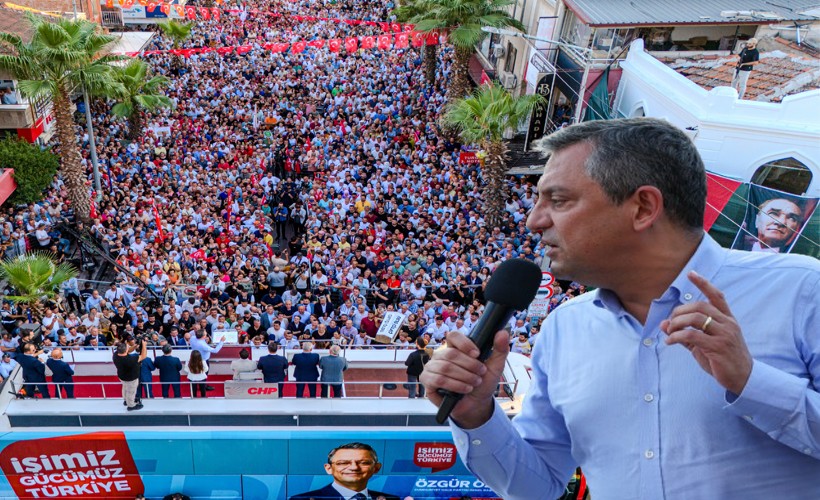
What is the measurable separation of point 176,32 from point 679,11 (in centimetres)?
2289

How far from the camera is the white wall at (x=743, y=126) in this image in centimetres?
1325

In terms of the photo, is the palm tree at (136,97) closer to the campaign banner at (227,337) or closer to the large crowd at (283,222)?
the large crowd at (283,222)

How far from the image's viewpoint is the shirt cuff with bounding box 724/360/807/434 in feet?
4.82

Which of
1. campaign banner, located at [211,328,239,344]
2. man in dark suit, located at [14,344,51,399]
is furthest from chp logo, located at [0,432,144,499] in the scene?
campaign banner, located at [211,328,239,344]

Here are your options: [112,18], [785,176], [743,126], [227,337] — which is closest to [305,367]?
[227,337]

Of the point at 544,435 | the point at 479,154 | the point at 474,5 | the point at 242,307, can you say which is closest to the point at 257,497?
the point at 242,307

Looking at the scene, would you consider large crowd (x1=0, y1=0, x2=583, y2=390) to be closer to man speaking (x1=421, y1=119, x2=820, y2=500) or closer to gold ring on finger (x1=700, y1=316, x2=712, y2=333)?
man speaking (x1=421, y1=119, x2=820, y2=500)

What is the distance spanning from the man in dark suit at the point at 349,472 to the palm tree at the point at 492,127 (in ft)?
32.0

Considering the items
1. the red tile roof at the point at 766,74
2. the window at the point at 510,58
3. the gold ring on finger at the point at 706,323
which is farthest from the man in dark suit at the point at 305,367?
the window at the point at 510,58

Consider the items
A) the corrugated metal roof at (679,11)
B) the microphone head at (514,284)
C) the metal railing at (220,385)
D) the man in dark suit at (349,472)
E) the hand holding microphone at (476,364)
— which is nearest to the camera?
the hand holding microphone at (476,364)

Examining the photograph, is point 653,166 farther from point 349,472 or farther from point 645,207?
point 349,472

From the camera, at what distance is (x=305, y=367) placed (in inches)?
376

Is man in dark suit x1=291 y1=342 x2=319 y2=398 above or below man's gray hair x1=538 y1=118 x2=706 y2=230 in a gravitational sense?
below

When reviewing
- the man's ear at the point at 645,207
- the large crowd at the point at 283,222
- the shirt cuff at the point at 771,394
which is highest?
the man's ear at the point at 645,207
